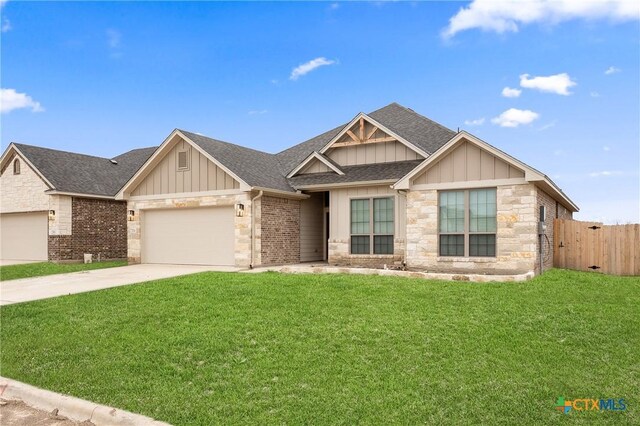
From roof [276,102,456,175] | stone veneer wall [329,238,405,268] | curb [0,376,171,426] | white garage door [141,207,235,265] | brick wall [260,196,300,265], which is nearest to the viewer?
curb [0,376,171,426]

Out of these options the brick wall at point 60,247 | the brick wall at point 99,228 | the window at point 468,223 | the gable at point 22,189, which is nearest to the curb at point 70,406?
the window at point 468,223

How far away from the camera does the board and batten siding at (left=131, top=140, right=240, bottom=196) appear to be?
1841 cm

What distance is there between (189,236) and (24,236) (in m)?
11.0

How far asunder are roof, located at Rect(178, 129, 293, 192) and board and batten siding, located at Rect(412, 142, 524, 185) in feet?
19.2

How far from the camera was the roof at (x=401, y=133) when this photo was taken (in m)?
19.6

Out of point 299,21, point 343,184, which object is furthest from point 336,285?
point 299,21

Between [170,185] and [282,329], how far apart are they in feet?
42.5

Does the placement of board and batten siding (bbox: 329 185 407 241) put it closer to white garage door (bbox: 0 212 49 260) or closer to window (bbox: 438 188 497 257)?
window (bbox: 438 188 497 257)

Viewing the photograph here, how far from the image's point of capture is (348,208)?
59.0ft

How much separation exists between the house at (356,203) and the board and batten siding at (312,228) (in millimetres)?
47

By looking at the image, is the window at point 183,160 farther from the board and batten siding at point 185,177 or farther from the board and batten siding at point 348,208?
the board and batten siding at point 348,208

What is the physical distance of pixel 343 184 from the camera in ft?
57.8

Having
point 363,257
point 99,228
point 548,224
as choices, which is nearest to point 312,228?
point 363,257

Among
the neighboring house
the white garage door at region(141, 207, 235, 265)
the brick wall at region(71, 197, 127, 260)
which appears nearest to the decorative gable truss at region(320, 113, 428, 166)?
the white garage door at region(141, 207, 235, 265)
